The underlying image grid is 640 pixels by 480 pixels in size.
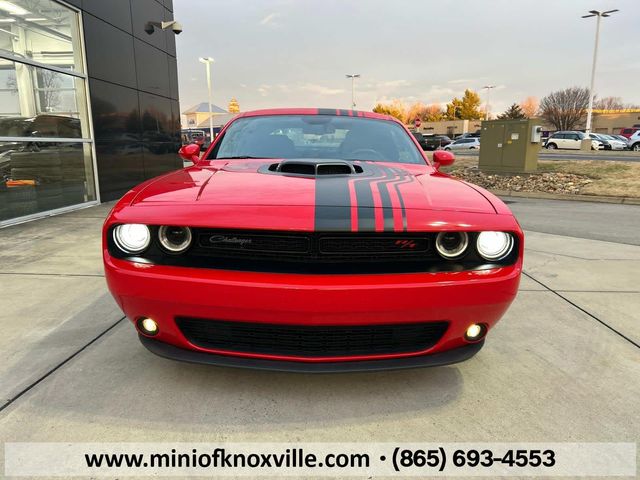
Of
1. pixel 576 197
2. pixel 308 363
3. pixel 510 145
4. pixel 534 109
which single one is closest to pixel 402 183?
pixel 308 363

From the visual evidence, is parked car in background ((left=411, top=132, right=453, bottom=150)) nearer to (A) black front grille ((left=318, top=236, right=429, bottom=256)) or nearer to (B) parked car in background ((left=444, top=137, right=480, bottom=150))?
(B) parked car in background ((left=444, top=137, right=480, bottom=150))

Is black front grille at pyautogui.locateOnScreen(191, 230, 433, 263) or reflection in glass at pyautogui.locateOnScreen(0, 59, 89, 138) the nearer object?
black front grille at pyautogui.locateOnScreen(191, 230, 433, 263)

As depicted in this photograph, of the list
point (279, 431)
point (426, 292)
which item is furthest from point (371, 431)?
point (426, 292)

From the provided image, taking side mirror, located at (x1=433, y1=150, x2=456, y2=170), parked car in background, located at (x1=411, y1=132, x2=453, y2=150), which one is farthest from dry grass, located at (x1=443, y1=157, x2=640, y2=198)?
side mirror, located at (x1=433, y1=150, x2=456, y2=170)

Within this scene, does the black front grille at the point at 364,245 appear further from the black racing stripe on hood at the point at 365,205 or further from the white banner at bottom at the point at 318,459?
the white banner at bottom at the point at 318,459

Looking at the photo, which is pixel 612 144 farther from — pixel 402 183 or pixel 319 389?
pixel 319 389

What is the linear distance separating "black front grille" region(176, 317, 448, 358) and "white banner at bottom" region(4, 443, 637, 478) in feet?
1.17

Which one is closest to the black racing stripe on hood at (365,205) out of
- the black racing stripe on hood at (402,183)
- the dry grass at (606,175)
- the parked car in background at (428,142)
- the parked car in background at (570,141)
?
the black racing stripe on hood at (402,183)

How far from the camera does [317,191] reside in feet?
6.21

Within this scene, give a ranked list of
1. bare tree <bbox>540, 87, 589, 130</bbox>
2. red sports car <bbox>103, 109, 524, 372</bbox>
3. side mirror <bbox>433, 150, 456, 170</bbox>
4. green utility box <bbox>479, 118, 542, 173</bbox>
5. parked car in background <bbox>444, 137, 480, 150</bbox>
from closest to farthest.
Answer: red sports car <bbox>103, 109, 524, 372</bbox> < side mirror <bbox>433, 150, 456, 170</bbox> < green utility box <bbox>479, 118, 542, 173</bbox> < parked car in background <bbox>444, 137, 480, 150</bbox> < bare tree <bbox>540, 87, 589, 130</bbox>

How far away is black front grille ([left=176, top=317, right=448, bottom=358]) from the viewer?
5.89 feet

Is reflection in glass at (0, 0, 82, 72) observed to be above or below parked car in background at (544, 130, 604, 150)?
above

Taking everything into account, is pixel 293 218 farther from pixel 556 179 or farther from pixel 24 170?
pixel 556 179

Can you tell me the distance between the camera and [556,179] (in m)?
11.5
